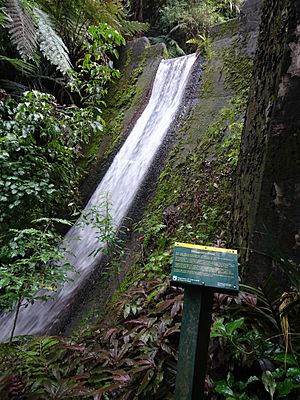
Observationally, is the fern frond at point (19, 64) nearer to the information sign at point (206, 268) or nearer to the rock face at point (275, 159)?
the rock face at point (275, 159)

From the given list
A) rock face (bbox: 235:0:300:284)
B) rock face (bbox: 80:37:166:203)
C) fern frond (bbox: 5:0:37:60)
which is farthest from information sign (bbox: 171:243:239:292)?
fern frond (bbox: 5:0:37:60)

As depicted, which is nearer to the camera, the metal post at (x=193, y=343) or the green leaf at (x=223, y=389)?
the metal post at (x=193, y=343)

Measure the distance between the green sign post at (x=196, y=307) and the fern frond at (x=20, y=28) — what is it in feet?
12.7

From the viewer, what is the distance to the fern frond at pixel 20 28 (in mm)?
4164

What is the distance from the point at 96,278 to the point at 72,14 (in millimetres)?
4504

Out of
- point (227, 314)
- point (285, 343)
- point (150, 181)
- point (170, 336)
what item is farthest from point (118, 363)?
point (150, 181)

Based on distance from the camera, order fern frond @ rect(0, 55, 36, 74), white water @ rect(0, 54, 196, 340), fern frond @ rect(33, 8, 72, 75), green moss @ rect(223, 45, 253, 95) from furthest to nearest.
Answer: fern frond @ rect(33, 8, 72, 75), fern frond @ rect(0, 55, 36, 74), green moss @ rect(223, 45, 253, 95), white water @ rect(0, 54, 196, 340)

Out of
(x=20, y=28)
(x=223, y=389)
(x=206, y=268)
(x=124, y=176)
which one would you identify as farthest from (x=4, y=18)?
(x=223, y=389)

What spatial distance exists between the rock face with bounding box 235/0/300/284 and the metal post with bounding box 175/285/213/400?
49 centimetres

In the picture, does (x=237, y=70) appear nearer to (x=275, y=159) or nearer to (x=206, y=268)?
(x=275, y=159)

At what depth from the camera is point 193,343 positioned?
1.22 meters

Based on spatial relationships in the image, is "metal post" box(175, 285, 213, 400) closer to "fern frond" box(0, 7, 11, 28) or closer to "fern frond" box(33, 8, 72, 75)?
"fern frond" box(0, 7, 11, 28)

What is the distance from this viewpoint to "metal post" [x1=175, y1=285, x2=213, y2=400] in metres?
1.21

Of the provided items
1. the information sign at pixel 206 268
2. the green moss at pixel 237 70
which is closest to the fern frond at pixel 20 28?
the green moss at pixel 237 70
